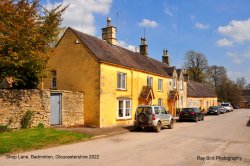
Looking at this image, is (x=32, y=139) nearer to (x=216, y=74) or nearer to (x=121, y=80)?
(x=121, y=80)

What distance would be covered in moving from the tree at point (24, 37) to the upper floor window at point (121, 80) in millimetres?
7990

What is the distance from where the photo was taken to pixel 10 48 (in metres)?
17.0

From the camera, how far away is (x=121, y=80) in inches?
1062

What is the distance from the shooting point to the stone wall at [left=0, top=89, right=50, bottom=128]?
60.2 feet

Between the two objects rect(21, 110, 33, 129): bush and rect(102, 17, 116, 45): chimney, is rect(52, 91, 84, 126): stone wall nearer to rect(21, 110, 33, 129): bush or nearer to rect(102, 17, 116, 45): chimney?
rect(21, 110, 33, 129): bush

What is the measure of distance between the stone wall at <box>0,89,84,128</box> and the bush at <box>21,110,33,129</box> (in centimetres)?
19

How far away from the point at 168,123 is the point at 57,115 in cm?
889

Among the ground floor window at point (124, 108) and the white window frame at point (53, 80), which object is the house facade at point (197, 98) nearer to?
the ground floor window at point (124, 108)

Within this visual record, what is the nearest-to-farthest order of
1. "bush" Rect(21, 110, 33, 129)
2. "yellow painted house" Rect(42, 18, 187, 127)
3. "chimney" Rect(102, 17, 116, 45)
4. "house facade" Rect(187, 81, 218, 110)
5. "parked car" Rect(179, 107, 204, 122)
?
"bush" Rect(21, 110, 33, 129) → "yellow painted house" Rect(42, 18, 187, 127) → "chimney" Rect(102, 17, 116, 45) → "parked car" Rect(179, 107, 204, 122) → "house facade" Rect(187, 81, 218, 110)

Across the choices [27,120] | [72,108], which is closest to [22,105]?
[27,120]

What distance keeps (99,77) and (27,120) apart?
668 cm

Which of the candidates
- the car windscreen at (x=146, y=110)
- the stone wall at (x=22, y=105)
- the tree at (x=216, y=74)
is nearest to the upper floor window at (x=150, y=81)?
the car windscreen at (x=146, y=110)

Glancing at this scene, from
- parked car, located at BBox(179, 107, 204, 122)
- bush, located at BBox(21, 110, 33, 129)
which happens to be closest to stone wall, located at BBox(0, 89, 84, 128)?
bush, located at BBox(21, 110, 33, 129)

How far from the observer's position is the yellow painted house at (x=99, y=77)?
936 inches
